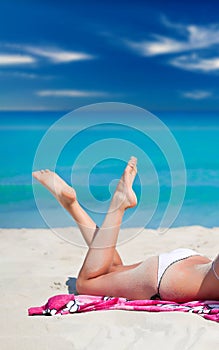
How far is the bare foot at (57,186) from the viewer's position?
3104 millimetres

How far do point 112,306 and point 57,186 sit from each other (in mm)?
812

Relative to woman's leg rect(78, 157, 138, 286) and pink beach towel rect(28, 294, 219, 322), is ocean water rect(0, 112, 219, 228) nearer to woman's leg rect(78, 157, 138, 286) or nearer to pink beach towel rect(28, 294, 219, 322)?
woman's leg rect(78, 157, 138, 286)

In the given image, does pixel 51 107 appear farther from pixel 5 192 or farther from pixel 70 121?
pixel 70 121

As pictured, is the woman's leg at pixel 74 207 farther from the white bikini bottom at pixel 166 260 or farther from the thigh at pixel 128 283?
the white bikini bottom at pixel 166 260

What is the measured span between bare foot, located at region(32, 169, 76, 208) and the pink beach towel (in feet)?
1.86

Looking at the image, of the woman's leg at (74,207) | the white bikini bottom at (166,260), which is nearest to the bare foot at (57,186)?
the woman's leg at (74,207)

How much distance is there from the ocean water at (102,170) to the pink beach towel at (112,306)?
52cm

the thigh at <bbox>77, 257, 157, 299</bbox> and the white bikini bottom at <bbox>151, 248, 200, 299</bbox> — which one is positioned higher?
the white bikini bottom at <bbox>151, 248, 200, 299</bbox>

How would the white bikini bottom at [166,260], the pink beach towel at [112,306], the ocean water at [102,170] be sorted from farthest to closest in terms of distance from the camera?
the ocean water at [102,170] → the white bikini bottom at [166,260] → the pink beach towel at [112,306]

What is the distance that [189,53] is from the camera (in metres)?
16.4

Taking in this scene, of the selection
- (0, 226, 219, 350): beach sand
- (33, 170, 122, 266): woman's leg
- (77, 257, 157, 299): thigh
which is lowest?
(0, 226, 219, 350): beach sand

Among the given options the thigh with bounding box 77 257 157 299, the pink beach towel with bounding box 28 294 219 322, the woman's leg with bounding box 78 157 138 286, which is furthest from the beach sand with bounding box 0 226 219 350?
the woman's leg with bounding box 78 157 138 286

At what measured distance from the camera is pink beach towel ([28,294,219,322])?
2580 mm

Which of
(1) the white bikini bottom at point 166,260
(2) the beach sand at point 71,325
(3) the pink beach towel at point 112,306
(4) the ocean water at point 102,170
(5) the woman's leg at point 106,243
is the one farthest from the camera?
(4) the ocean water at point 102,170
